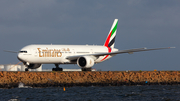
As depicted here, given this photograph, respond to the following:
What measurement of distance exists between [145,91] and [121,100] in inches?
253

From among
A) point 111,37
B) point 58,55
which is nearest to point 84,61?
point 58,55

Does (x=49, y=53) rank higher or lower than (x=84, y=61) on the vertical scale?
higher

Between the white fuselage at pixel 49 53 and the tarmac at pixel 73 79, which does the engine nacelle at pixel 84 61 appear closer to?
the white fuselage at pixel 49 53

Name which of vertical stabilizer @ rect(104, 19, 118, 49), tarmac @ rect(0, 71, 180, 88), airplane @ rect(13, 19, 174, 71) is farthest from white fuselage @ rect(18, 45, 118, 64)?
vertical stabilizer @ rect(104, 19, 118, 49)

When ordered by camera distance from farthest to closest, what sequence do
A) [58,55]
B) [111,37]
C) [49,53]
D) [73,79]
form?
[111,37], [58,55], [49,53], [73,79]

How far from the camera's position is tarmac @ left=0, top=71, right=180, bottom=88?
3531 cm

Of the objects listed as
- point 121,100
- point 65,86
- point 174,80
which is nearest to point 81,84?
point 65,86

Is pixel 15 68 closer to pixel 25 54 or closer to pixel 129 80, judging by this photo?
pixel 25 54

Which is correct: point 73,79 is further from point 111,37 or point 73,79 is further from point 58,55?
point 111,37

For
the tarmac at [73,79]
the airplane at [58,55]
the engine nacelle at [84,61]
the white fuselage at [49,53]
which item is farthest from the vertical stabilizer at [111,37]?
the tarmac at [73,79]

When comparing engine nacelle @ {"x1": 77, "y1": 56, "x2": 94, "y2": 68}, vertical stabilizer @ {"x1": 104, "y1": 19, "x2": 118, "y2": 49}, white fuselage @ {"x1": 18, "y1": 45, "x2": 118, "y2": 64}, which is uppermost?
vertical stabilizer @ {"x1": 104, "y1": 19, "x2": 118, "y2": 49}

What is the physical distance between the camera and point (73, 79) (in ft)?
118

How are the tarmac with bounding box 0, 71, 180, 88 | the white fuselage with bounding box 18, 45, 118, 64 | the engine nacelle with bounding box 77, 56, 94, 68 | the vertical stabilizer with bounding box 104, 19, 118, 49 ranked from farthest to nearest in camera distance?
1. the vertical stabilizer with bounding box 104, 19, 118, 49
2. the engine nacelle with bounding box 77, 56, 94, 68
3. the white fuselage with bounding box 18, 45, 118, 64
4. the tarmac with bounding box 0, 71, 180, 88

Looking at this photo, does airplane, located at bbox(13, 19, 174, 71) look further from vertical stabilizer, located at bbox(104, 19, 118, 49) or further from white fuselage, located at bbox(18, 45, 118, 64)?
vertical stabilizer, located at bbox(104, 19, 118, 49)
